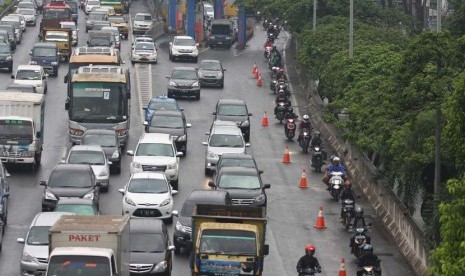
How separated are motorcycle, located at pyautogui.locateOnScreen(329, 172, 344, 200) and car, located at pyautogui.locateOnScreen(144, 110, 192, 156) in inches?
348

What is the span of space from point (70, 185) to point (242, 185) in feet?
16.0

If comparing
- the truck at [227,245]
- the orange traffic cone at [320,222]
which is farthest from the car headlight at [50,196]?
the truck at [227,245]

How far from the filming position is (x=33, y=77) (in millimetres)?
69250

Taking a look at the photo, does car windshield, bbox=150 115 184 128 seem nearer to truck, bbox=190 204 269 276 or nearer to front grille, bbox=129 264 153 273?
front grille, bbox=129 264 153 273

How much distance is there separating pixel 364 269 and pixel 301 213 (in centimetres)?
1024

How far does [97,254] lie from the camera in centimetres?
3067

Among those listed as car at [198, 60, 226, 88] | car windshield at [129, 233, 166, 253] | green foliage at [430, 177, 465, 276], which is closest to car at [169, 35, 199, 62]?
car at [198, 60, 226, 88]

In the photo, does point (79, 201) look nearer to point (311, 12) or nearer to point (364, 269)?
point (364, 269)

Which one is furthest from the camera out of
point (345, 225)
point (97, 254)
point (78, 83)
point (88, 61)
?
point (88, 61)

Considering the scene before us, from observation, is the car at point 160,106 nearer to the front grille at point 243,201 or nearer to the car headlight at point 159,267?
the front grille at point 243,201

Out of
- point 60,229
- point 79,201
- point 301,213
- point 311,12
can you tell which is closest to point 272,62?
point 311,12

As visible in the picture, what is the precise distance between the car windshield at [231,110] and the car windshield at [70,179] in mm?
15760

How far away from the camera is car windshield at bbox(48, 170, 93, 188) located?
145ft

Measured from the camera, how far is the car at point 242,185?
4403cm
